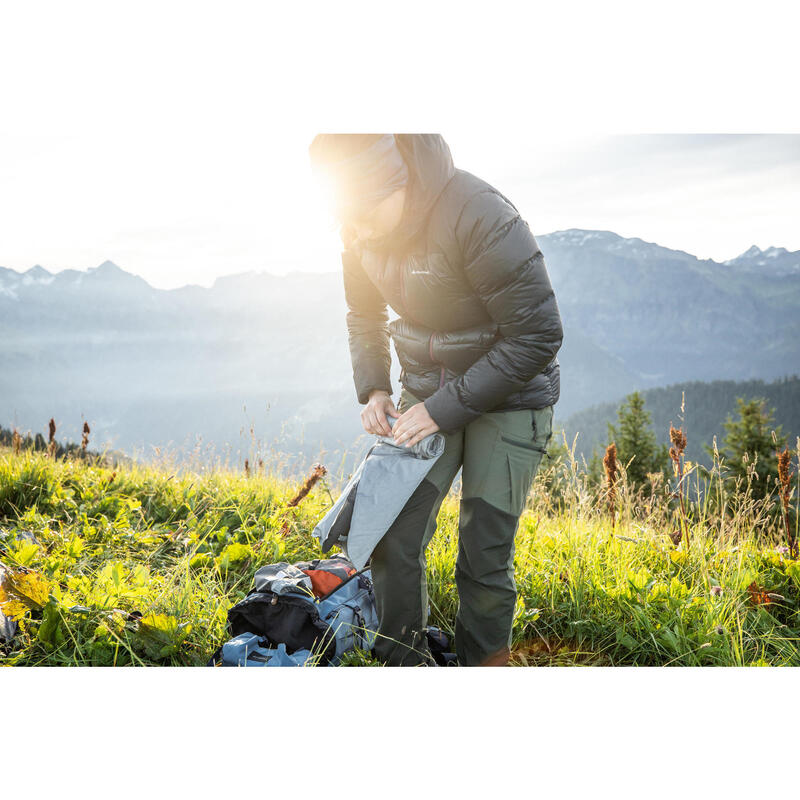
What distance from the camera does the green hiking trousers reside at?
2061 millimetres

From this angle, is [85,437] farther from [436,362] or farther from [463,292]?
[463,292]

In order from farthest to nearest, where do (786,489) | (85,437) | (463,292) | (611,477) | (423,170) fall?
1. (85,437)
2. (611,477)
3. (786,489)
4. (463,292)
5. (423,170)

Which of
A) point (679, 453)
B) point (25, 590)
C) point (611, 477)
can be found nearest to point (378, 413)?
point (25, 590)

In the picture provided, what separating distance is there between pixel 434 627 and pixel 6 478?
11.2ft

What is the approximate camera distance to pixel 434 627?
98.0 inches

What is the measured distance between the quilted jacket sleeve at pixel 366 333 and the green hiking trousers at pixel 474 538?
0.48m

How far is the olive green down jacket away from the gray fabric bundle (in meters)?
0.18

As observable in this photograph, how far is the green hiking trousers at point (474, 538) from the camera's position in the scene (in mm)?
2061

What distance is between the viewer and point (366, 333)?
248 centimetres

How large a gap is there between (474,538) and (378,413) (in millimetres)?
625

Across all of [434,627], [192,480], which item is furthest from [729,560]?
[192,480]

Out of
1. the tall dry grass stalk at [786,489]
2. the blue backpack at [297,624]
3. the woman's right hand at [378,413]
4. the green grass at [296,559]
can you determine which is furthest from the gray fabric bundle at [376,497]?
the tall dry grass stalk at [786,489]

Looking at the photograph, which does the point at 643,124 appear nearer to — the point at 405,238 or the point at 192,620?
the point at 405,238

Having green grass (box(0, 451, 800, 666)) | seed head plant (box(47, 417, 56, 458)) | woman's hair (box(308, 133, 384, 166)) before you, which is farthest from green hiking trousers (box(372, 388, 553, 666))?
seed head plant (box(47, 417, 56, 458))
